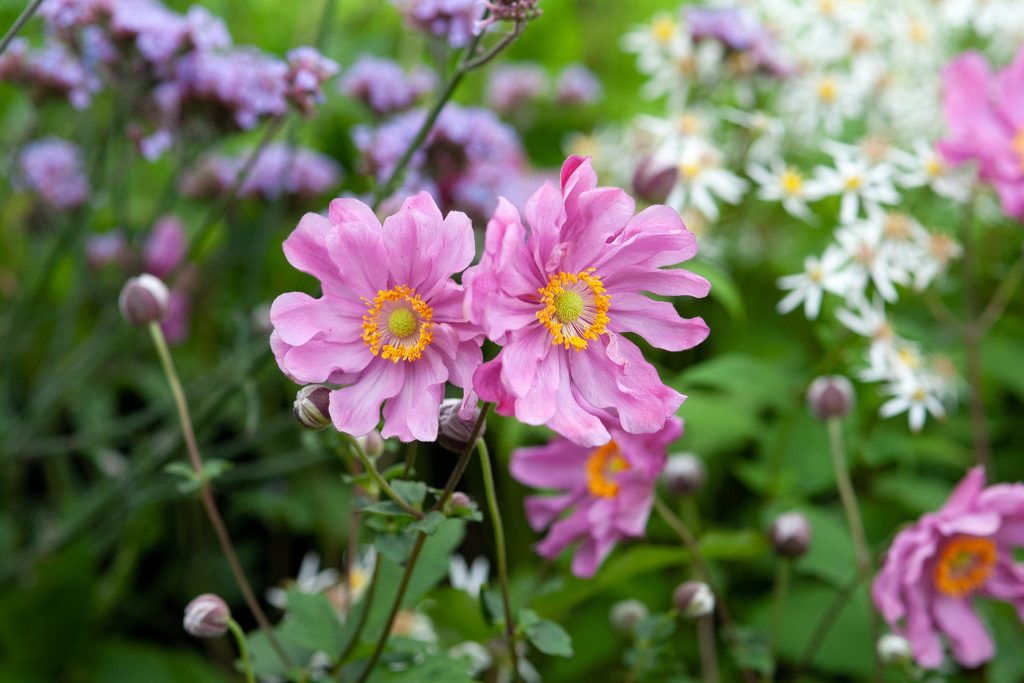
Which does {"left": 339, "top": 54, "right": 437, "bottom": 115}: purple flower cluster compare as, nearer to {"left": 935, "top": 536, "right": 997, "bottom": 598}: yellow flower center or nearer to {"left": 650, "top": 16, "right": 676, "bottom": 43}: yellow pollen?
{"left": 650, "top": 16, "right": 676, "bottom": 43}: yellow pollen

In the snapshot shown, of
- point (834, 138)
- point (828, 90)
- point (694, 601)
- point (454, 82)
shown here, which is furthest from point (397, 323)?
point (834, 138)

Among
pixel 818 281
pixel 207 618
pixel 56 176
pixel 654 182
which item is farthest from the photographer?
pixel 56 176

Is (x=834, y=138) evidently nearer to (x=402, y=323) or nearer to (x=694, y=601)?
(x=694, y=601)

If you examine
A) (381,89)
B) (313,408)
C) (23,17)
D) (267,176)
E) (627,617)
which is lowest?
(627,617)

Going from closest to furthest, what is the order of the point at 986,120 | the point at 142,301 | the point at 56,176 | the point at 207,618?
the point at 207,618 → the point at 142,301 → the point at 986,120 → the point at 56,176

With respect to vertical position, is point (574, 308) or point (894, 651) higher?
point (574, 308)

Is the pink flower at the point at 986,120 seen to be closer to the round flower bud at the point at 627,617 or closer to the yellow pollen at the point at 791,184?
the yellow pollen at the point at 791,184

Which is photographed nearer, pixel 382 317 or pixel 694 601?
pixel 382 317

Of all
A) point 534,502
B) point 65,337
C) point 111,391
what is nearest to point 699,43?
point 534,502
